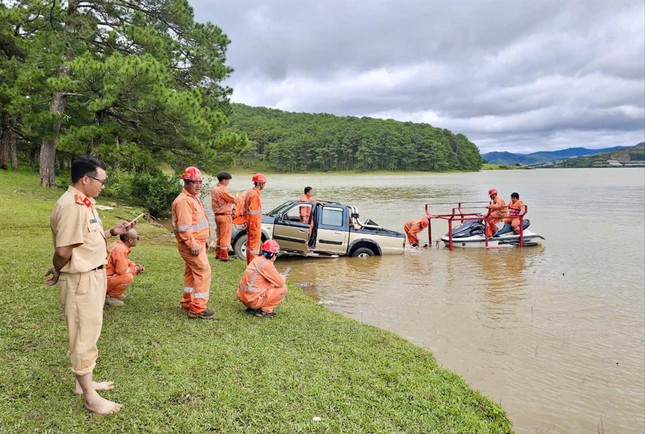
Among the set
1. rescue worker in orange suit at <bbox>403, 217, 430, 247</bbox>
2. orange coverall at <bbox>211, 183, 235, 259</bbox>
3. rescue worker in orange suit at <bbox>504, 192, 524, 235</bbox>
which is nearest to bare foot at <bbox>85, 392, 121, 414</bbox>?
orange coverall at <bbox>211, 183, 235, 259</bbox>

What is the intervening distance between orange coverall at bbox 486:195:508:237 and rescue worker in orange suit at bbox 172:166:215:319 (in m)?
12.8

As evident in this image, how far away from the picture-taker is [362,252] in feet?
43.9

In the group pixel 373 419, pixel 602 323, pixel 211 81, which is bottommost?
pixel 602 323

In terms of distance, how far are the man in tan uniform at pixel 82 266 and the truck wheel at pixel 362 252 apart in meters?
10.1

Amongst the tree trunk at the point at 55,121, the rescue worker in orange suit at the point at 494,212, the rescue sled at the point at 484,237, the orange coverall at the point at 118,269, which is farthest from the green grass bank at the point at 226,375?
the tree trunk at the point at 55,121

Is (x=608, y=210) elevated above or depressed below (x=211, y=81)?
below

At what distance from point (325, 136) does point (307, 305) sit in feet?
393

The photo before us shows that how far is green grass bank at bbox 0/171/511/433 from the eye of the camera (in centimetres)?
358

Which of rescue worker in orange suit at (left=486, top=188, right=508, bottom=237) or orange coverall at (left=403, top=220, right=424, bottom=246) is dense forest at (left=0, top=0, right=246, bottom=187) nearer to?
orange coverall at (left=403, top=220, right=424, bottom=246)

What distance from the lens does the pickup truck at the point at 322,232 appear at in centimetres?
1241

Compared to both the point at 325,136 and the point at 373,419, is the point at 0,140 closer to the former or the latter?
the point at 373,419

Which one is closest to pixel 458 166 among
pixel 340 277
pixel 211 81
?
pixel 211 81

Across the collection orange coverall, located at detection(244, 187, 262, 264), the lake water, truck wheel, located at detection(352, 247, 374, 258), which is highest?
orange coverall, located at detection(244, 187, 262, 264)

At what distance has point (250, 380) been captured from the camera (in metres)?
4.27
